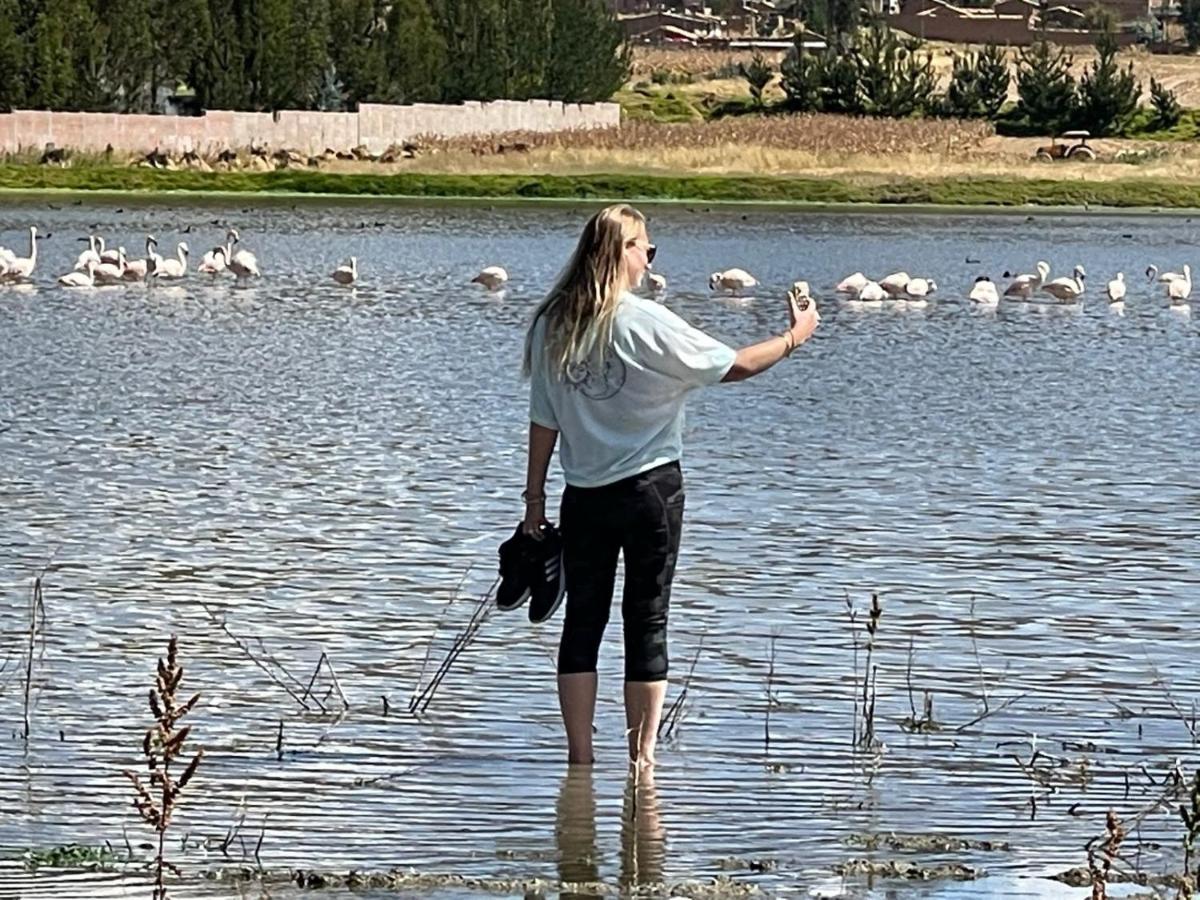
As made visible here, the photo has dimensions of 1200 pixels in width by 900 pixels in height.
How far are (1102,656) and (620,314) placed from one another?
3.68 m

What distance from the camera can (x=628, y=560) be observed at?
25.2 ft

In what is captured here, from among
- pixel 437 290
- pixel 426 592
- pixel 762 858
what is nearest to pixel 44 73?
pixel 437 290

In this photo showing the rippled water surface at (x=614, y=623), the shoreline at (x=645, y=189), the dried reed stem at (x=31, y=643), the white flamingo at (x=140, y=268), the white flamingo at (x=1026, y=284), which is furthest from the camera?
the shoreline at (x=645, y=189)

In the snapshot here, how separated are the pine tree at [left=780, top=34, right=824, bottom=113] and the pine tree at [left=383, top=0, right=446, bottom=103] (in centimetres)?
1550

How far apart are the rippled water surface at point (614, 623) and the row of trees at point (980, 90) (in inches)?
2417

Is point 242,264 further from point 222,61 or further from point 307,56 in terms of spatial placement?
point 307,56

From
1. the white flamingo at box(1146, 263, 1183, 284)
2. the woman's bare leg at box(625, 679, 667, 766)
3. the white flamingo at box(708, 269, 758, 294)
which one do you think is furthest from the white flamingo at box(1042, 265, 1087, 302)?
the woman's bare leg at box(625, 679, 667, 766)

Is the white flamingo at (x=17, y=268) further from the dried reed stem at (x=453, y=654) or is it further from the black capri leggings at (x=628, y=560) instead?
the black capri leggings at (x=628, y=560)

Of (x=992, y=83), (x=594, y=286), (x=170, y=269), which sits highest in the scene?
(x=594, y=286)

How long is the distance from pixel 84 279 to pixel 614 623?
23.5 meters

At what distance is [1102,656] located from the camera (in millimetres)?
10453

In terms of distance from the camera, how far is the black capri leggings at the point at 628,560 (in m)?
7.57

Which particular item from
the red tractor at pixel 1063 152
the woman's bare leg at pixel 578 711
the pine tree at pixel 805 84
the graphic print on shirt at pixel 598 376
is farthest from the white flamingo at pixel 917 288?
the pine tree at pixel 805 84

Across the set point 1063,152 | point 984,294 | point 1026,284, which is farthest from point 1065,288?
point 1063,152
